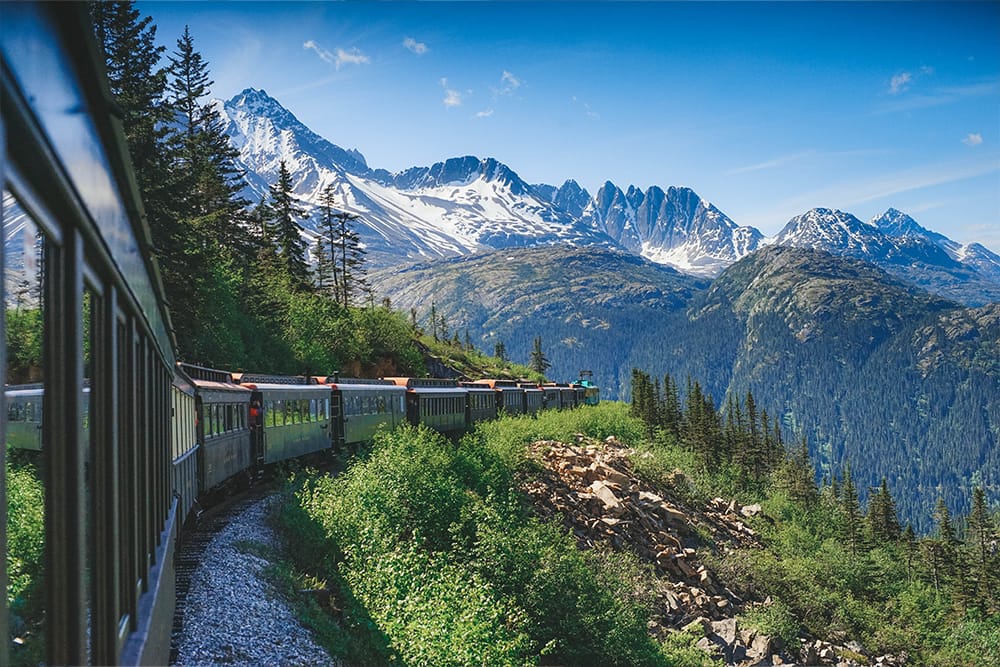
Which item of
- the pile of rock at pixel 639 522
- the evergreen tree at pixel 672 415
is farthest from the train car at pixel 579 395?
the pile of rock at pixel 639 522

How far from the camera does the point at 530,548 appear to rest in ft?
69.2

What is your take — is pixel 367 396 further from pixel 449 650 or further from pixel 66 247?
pixel 66 247

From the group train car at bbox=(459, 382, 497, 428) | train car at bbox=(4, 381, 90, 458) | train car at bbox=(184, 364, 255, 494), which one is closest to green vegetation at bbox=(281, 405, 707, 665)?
train car at bbox=(184, 364, 255, 494)

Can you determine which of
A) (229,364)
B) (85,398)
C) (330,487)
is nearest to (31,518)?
(85,398)

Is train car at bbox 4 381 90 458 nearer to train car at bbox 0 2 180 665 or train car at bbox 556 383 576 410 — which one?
train car at bbox 0 2 180 665

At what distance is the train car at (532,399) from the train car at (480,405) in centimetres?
776

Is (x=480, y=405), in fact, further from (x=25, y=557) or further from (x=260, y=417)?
(x=25, y=557)

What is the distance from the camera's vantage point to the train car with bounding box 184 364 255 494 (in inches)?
647

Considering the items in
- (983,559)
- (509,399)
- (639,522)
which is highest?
(509,399)

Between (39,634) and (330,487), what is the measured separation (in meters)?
18.5

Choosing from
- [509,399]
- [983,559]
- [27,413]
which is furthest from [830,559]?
[27,413]

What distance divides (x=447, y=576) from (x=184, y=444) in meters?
6.12

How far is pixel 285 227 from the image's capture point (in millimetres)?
66562

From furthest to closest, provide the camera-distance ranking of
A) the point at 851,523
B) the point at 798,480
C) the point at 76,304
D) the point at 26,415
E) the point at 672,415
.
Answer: the point at 672,415, the point at 798,480, the point at 851,523, the point at 76,304, the point at 26,415
